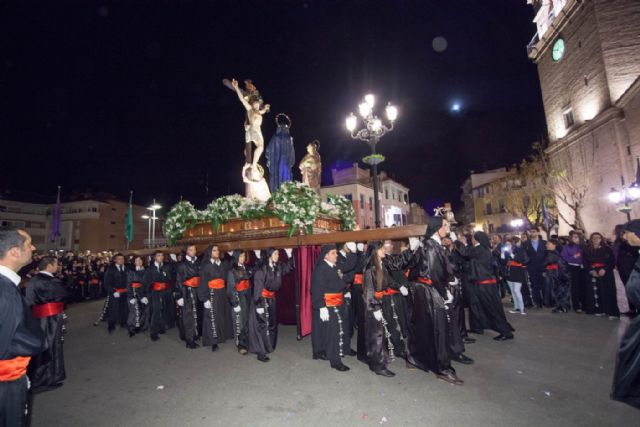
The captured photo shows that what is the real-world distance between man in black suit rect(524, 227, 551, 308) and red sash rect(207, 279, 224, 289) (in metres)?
9.58

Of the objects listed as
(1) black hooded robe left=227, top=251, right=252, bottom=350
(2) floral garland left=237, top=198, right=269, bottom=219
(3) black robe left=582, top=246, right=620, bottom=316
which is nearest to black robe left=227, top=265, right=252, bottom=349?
(1) black hooded robe left=227, top=251, right=252, bottom=350

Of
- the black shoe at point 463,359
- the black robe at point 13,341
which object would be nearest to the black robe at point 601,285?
the black shoe at point 463,359

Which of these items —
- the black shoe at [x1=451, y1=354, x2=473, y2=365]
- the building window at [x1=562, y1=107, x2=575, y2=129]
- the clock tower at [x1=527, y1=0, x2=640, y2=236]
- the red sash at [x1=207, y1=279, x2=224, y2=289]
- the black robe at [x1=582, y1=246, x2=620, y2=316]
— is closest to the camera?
the black shoe at [x1=451, y1=354, x2=473, y2=365]

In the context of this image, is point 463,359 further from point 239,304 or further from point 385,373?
point 239,304

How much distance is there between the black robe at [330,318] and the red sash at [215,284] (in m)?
2.67

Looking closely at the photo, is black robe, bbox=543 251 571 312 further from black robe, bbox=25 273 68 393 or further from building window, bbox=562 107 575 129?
building window, bbox=562 107 575 129

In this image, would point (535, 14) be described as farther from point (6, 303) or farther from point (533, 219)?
point (6, 303)

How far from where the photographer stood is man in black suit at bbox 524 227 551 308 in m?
10.0

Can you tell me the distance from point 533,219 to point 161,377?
35.4 metres

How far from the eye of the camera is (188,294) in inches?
304

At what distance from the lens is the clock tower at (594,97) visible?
16.7 metres

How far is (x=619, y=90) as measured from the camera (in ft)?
56.5

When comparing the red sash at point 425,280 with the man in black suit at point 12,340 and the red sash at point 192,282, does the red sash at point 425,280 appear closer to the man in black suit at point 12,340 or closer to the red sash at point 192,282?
the man in black suit at point 12,340

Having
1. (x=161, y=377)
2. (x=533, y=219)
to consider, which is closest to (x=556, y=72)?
(x=533, y=219)
